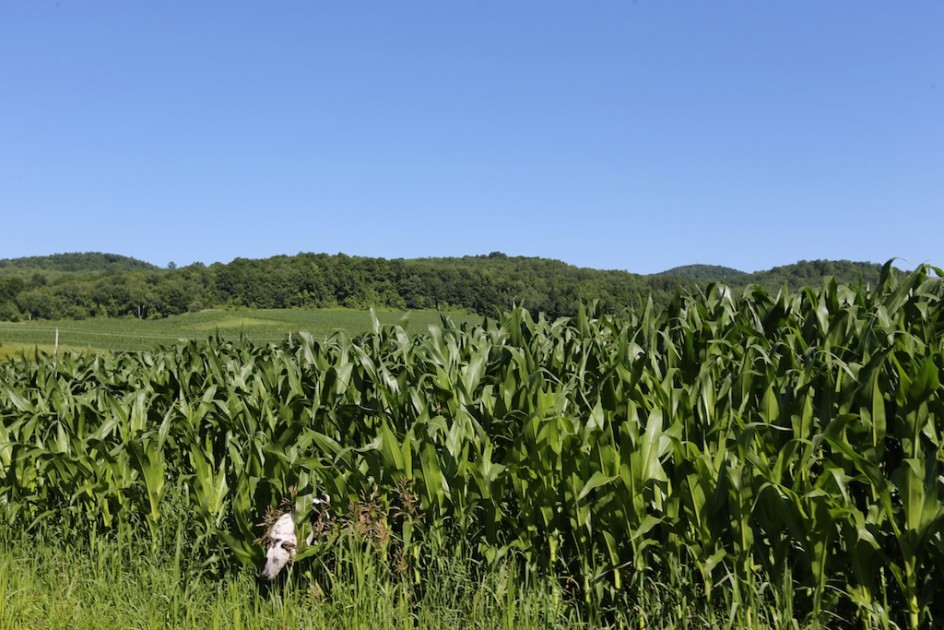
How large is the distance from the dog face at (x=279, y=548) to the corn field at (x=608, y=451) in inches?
4.6

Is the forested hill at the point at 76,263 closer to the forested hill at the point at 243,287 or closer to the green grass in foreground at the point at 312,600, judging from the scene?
the forested hill at the point at 243,287

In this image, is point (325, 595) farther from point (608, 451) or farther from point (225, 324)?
point (225, 324)

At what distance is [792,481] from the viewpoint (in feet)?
9.35

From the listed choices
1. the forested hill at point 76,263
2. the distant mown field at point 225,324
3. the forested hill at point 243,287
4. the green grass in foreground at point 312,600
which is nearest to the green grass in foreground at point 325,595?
the green grass in foreground at point 312,600

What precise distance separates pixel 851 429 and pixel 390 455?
6.35 feet

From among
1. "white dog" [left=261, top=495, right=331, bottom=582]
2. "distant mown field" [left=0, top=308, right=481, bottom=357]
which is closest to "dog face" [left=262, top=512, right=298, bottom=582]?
"white dog" [left=261, top=495, right=331, bottom=582]

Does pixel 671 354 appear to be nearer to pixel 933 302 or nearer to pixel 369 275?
pixel 933 302

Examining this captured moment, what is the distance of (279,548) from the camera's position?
3.32m

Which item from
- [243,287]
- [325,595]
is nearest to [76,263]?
[243,287]

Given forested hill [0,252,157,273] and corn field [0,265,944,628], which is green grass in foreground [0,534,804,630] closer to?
corn field [0,265,944,628]

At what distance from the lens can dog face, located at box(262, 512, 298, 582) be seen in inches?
131

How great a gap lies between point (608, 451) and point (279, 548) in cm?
155

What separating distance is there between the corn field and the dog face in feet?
0.39

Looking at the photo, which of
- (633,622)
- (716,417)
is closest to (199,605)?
(633,622)
